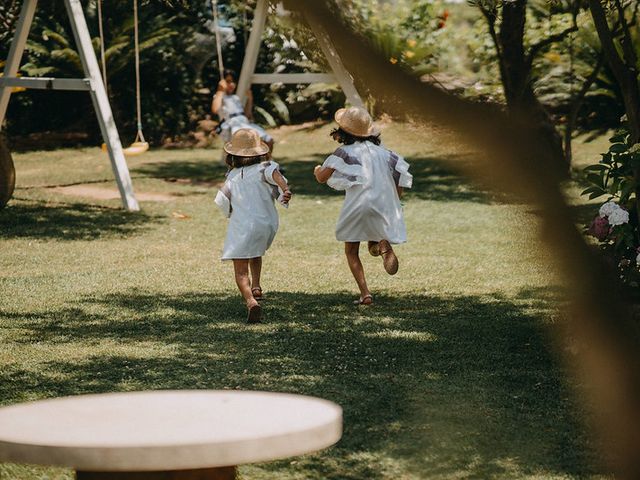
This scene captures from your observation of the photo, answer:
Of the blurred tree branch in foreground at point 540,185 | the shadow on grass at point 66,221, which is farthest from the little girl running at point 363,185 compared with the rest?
the blurred tree branch in foreground at point 540,185

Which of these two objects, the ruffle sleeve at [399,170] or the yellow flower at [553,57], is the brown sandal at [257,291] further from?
the yellow flower at [553,57]

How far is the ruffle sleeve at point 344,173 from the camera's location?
7832 millimetres

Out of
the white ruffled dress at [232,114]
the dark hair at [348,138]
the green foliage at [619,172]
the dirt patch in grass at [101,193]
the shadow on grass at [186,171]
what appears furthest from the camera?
the shadow on grass at [186,171]

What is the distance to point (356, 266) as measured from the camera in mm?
7883

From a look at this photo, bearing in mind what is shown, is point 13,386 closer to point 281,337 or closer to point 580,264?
point 281,337

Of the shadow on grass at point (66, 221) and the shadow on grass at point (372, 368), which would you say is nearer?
the shadow on grass at point (372, 368)

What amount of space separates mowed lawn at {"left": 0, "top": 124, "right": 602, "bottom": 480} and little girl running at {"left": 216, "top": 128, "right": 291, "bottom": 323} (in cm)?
46

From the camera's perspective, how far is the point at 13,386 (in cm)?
570

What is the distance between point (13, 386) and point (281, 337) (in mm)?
1813

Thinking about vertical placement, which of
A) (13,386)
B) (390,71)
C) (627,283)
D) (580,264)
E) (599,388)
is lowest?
(13,386)

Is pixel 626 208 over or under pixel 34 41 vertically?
under

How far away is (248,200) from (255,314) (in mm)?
860

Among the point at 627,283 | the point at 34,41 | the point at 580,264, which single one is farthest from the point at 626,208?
the point at 34,41

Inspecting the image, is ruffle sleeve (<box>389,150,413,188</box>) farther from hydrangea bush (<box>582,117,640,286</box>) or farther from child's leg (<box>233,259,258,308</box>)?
hydrangea bush (<box>582,117,640,286</box>)
